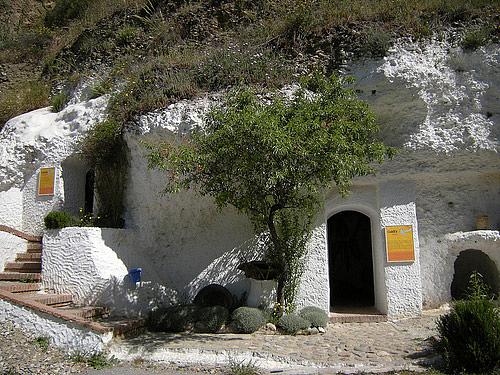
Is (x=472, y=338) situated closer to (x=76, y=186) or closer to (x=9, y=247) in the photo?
(x=9, y=247)

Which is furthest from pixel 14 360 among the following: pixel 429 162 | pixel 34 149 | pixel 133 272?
pixel 429 162

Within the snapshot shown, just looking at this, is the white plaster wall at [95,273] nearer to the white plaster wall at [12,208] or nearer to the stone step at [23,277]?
the stone step at [23,277]

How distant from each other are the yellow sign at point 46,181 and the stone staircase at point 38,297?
1201mm

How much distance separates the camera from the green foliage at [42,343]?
7433mm

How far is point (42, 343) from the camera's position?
7535mm

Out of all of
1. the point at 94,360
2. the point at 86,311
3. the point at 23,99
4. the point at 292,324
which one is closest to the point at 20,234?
the point at 86,311

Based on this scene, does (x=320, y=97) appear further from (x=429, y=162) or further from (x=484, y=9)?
(x=484, y=9)

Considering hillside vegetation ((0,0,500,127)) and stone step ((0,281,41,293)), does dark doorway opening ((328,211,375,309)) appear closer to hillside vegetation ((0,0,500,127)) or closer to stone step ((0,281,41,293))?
hillside vegetation ((0,0,500,127))

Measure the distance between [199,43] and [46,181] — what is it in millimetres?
5584

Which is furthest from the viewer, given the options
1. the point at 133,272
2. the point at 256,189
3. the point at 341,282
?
the point at 341,282

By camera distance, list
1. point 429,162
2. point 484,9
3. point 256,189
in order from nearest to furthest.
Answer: point 256,189 < point 429,162 < point 484,9

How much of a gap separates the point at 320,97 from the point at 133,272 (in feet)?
16.6

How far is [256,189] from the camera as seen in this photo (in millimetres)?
8219

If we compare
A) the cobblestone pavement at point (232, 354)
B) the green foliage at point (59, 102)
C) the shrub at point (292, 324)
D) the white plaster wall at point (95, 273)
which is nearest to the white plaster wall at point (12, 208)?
the white plaster wall at point (95, 273)
